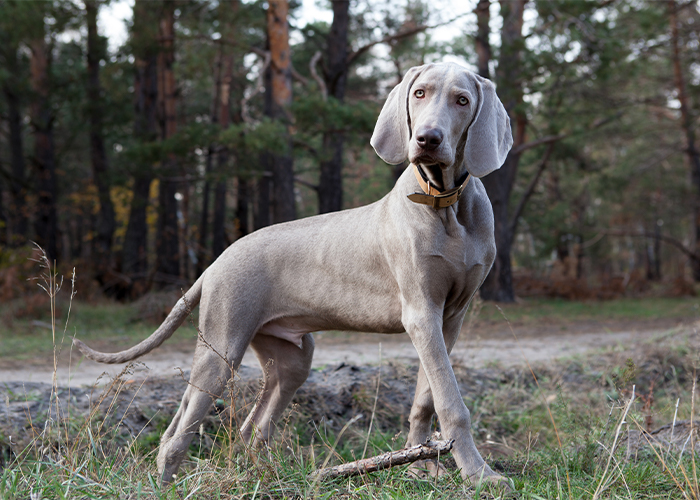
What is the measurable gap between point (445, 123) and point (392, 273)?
82cm

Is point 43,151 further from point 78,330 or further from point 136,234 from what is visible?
point 78,330

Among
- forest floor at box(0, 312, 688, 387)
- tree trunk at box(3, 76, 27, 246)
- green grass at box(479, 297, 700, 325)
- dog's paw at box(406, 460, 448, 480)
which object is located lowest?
green grass at box(479, 297, 700, 325)

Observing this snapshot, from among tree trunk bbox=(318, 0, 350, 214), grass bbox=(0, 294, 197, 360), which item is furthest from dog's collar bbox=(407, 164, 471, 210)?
tree trunk bbox=(318, 0, 350, 214)

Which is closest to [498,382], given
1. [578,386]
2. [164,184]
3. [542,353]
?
[578,386]

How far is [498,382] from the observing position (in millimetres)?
5641

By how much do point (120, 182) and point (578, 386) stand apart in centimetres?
1373

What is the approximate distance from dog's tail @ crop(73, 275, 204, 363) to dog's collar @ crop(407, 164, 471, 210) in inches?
54.6

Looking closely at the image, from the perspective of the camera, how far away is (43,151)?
16344 millimetres

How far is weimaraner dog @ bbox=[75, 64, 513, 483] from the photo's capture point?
2.60 metres

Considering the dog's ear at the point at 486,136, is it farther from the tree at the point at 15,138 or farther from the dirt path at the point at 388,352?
the tree at the point at 15,138

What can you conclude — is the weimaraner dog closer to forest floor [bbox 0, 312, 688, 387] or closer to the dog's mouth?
the dog's mouth

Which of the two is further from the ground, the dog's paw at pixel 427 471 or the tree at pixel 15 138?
the tree at pixel 15 138

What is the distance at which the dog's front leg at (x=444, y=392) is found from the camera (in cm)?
259

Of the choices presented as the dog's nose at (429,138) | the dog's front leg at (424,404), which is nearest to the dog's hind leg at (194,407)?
the dog's front leg at (424,404)
